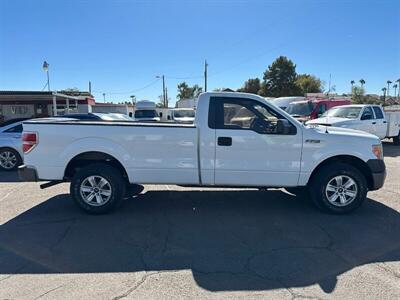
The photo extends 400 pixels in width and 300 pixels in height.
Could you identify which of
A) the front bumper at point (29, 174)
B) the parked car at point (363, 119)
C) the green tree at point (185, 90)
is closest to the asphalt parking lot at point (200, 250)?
the front bumper at point (29, 174)

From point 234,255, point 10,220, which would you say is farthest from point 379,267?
point 10,220

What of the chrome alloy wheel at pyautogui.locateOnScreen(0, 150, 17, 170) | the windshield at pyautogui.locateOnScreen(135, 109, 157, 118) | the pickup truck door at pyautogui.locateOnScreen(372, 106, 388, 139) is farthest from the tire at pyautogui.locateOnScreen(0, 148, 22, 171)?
the windshield at pyautogui.locateOnScreen(135, 109, 157, 118)

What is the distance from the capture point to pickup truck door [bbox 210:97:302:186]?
4.95 metres

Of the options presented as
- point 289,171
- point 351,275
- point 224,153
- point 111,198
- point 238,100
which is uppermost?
point 238,100

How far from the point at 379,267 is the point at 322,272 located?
0.68m

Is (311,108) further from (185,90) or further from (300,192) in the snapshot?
(185,90)

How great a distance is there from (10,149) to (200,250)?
7397 mm

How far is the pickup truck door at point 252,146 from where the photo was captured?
495 cm

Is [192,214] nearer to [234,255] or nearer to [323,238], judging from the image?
[234,255]

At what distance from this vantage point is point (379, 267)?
352 cm

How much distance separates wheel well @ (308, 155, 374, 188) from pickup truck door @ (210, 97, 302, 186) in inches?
16.7

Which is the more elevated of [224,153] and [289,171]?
[224,153]

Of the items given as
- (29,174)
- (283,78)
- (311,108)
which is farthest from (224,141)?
(283,78)

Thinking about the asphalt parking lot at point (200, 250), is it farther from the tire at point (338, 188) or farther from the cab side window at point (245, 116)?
the cab side window at point (245, 116)
